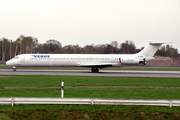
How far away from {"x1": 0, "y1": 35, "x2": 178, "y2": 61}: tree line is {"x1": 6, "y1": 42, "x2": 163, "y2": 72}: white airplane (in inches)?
2008

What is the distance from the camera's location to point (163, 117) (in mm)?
11469

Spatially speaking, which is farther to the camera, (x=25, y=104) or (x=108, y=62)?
(x=108, y=62)

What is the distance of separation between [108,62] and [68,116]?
30426 mm

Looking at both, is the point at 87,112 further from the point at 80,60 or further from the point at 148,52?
the point at 148,52

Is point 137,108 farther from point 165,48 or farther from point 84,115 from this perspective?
point 165,48

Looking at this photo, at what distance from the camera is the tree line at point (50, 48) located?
10570 cm

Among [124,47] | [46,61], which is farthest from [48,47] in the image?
[46,61]

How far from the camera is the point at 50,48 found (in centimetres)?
12131

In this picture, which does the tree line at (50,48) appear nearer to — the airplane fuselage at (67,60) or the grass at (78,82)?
the airplane fuselage at (67,60)

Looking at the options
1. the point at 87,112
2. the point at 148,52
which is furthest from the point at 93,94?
the point at 148,52

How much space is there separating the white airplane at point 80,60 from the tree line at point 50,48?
51.0 meters

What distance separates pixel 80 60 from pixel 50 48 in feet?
271

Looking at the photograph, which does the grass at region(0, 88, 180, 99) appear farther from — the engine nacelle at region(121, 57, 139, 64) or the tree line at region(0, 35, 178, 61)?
the tree line at region(0, 35, 178, 61)

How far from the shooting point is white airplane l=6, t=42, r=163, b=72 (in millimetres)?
39875
